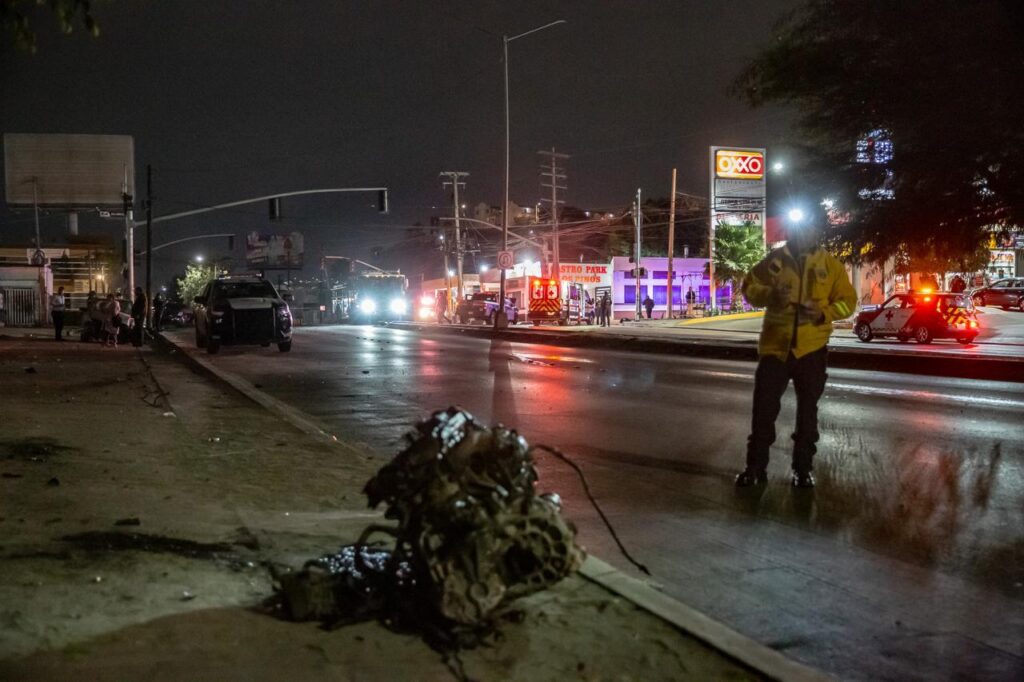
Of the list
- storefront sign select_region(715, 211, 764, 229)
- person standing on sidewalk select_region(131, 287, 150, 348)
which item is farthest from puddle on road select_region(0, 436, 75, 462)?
storefront sign select_region(715, 211, 764, 229)

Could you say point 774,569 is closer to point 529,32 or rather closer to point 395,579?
point 395,579

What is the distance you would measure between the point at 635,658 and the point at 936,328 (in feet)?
95.5

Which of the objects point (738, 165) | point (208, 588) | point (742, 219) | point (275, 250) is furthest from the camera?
point (275, 250)

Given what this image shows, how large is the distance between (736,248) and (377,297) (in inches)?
899

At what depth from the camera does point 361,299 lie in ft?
189

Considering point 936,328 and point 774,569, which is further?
point 936,328

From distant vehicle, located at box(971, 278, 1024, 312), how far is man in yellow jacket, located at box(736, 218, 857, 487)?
44155 mm

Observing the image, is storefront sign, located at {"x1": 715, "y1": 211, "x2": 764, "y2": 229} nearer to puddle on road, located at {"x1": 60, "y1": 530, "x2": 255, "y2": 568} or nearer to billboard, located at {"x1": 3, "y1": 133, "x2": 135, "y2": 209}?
billboard, located at {"x1": 3, "y1": 133, "x2": 135, "y2": 209}

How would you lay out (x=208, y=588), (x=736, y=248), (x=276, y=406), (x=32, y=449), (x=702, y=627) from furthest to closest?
(x=736, y=248) < (x=276, y=406) < (x=32, y=449) < (x=208, y=588) < (x=702, y=627)

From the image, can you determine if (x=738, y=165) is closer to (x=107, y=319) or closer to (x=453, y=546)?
(x=107, y=319)

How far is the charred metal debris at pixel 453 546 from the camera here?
3652 mm

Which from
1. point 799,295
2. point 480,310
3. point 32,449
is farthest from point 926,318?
point 32,449

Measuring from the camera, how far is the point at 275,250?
4149 inches

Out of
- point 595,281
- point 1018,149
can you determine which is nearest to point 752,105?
point 1018,149
